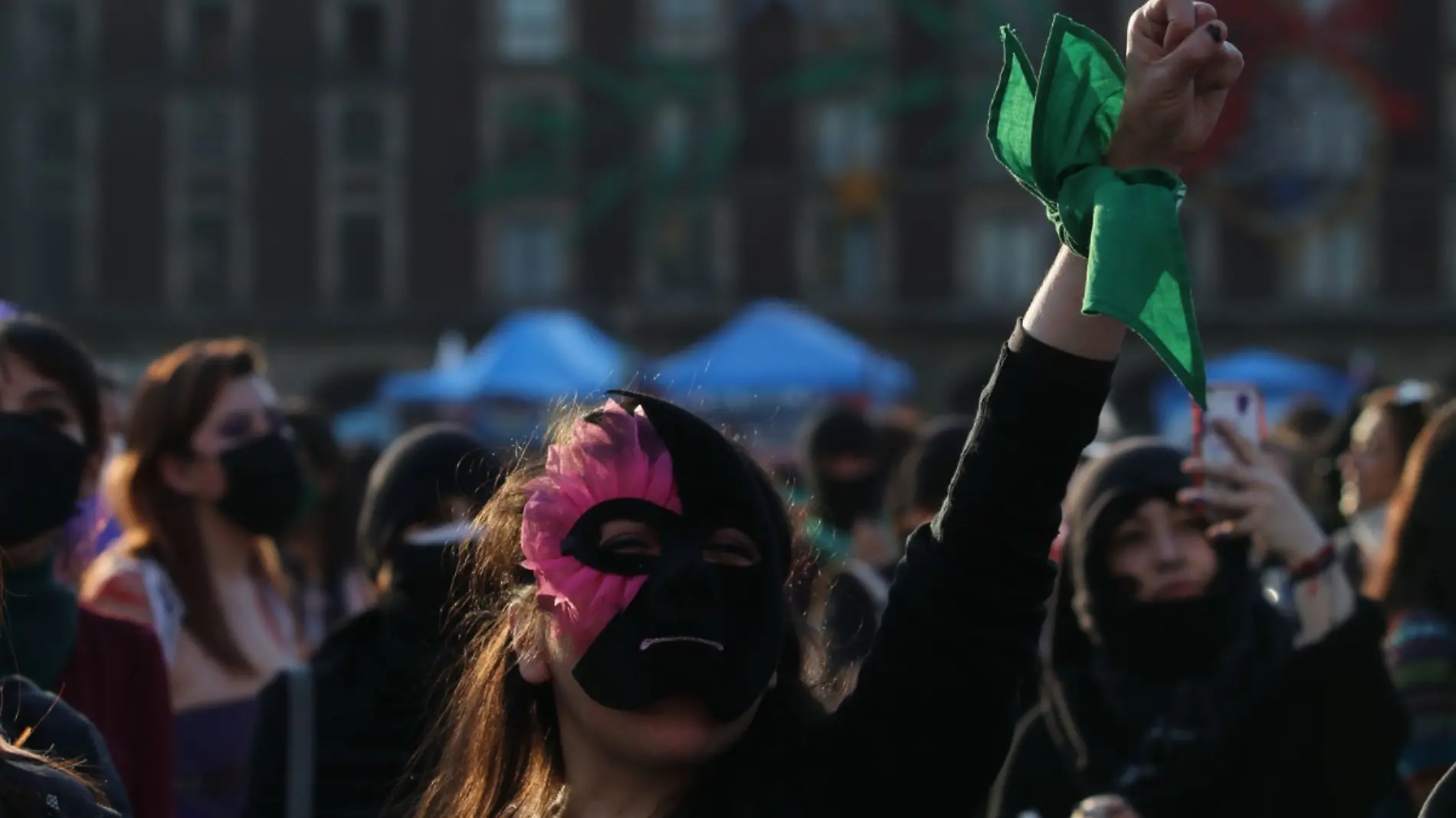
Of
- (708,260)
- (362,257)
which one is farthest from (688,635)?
(362,257)

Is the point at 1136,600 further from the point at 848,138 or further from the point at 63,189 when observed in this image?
the point at 63,189

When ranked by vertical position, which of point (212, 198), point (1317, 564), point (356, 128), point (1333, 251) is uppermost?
point (1317, 564)

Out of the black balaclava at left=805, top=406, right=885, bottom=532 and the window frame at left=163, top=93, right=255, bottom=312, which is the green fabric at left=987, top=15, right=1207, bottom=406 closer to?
the black balaclava at left=805, top=406, right=885, bottom=532

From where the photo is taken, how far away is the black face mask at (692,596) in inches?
87.6

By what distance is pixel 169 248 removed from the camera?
127ft

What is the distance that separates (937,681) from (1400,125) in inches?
1427

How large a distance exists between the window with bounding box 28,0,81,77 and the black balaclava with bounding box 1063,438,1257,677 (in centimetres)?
3740

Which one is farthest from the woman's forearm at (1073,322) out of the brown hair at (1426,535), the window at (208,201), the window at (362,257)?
the window at (208,201)

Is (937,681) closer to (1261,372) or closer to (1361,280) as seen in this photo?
(1261,372)

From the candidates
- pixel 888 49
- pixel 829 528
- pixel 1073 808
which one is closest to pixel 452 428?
pixel 1073 808

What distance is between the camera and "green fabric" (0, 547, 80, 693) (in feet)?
11.2

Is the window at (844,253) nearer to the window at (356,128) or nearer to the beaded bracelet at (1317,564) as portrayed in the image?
the window at (356,128)

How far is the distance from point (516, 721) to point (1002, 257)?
34840 millimetres

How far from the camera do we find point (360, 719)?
3.68 m
